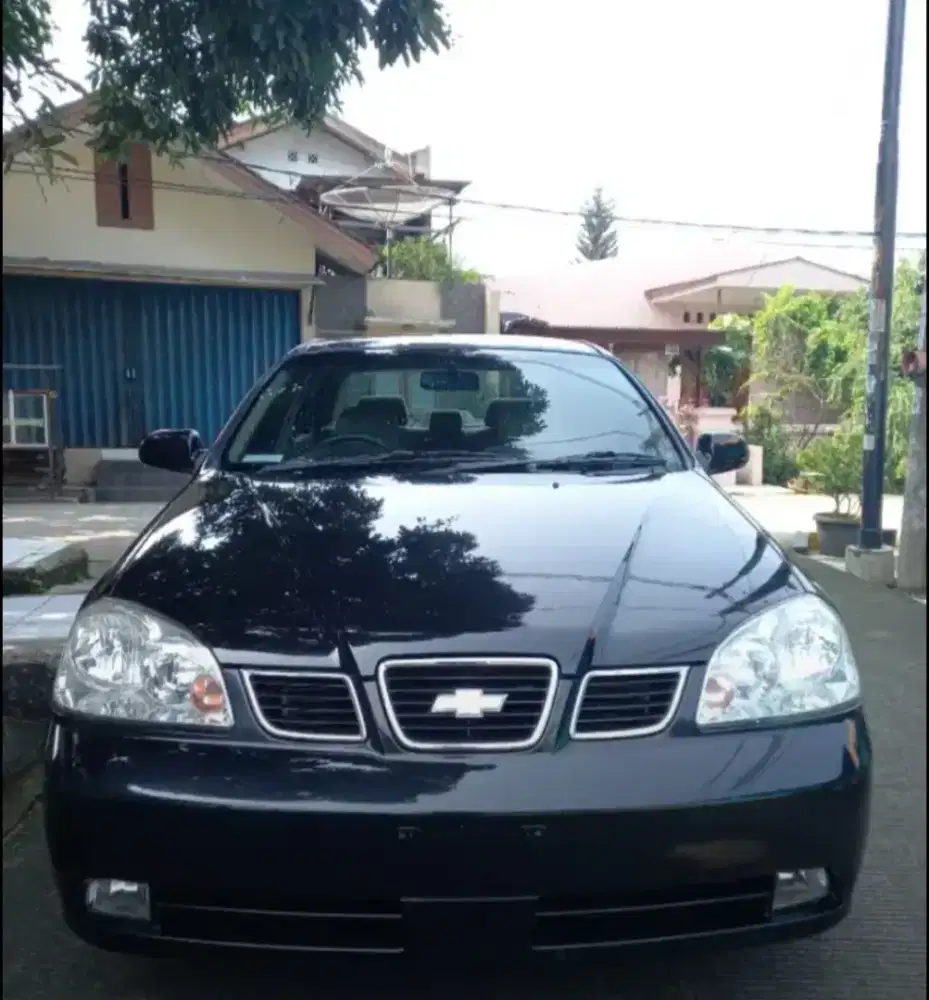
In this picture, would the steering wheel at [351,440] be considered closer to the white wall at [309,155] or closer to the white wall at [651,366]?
the white wall at [651,366]

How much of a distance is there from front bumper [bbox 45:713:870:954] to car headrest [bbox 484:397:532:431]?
171cm

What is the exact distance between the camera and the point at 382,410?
365cm

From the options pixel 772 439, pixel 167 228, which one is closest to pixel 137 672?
pixel 167 228

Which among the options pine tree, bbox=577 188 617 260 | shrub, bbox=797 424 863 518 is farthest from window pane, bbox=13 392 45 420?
pine tree, bbox=577 188 617 260

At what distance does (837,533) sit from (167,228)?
961 cm

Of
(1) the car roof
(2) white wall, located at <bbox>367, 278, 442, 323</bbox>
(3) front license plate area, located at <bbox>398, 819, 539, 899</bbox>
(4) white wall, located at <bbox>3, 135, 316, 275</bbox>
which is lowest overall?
(3) front license plate area, located at <bbox>398, 819, 539, 899</bbox>

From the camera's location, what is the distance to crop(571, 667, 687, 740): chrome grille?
1.98 m

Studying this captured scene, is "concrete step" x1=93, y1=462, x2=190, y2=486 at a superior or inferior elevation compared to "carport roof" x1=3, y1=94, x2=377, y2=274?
inferior

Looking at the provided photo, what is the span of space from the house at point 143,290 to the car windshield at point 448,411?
33.0 ft

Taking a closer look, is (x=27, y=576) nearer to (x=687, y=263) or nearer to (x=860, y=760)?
(x=860, y=760)

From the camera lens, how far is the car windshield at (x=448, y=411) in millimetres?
3365

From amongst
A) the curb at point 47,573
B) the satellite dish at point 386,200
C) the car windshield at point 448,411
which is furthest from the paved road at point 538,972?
the satellite dish at point 386,200

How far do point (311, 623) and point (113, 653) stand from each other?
45cm

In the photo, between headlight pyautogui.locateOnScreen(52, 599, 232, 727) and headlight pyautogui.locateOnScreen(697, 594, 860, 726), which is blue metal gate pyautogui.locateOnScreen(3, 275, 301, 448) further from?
headlight pyautogui.locateOnScreen(697, 594, 860, 726)
